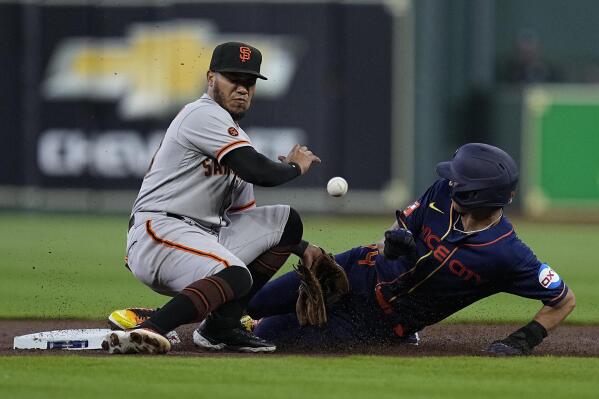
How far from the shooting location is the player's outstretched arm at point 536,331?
614cm

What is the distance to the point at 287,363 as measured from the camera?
579cm

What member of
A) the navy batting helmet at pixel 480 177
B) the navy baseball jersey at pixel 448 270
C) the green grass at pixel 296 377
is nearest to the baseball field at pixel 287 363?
the green grass at pixel 296 377

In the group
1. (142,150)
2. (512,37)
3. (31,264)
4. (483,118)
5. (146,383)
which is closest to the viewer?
(146,383)

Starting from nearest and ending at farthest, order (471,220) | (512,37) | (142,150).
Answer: (471,220) < (142,150) < (512,37)

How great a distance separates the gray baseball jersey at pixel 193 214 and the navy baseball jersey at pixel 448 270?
0.65 meters

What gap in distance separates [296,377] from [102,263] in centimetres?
648

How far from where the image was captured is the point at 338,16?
17.0 meters

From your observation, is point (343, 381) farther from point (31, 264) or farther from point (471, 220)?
point (31, 264)

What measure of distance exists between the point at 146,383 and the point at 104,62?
1251 centimetres

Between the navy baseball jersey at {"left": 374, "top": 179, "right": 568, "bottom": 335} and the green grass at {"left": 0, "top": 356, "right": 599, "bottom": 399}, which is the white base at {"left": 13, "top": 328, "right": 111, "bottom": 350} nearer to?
the green grass at {"left": 0, "top": 356, "right": 599, "bottom": 399}

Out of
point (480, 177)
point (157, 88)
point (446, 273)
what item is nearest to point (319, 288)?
point (446, 273)

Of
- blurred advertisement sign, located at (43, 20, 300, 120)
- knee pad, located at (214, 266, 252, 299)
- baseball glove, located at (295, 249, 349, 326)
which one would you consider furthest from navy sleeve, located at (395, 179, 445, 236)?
blurred advertisement sign, located at (43, 20, 300, 120)

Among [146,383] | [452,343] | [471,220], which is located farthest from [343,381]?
[452,343]

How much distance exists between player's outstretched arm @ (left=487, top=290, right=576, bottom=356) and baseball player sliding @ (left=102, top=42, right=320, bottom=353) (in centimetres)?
107
